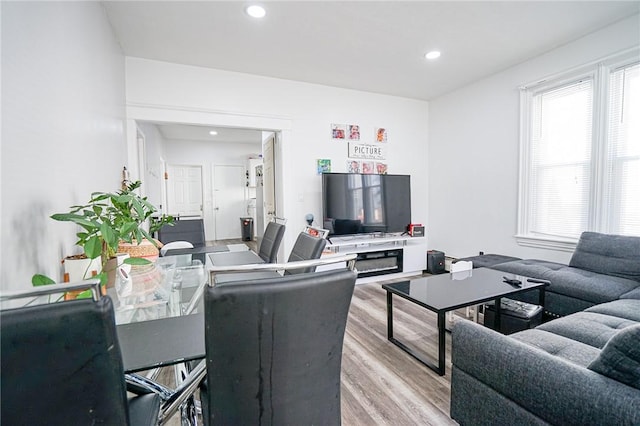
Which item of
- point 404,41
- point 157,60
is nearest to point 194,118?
point 157,60

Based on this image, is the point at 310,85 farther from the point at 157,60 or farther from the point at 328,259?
the point at 328,259

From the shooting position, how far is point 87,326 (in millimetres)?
569

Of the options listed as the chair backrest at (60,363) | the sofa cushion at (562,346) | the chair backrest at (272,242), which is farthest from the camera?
the chair backrest at (272,242)

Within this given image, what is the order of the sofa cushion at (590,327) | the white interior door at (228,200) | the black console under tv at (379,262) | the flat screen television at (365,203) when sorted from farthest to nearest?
the white interior door at (228,200) < the black console under tv at (379,262) < the flat screen television at (365,203) < the sofa cushion at (590,327)

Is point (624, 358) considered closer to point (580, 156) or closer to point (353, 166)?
point (580, 156)

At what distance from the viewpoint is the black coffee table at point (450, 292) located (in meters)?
1.88

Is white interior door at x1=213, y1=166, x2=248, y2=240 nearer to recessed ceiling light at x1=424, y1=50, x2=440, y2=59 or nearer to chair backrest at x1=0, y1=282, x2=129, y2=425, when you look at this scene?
recessed ceiling light at x1=424, y1=50, x2=440, y2=59

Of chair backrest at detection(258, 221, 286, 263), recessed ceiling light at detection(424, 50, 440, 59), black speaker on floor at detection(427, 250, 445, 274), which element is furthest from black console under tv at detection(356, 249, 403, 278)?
recessed ceiling light at detection(424, 50, 440, 59)

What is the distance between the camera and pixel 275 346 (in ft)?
2.58

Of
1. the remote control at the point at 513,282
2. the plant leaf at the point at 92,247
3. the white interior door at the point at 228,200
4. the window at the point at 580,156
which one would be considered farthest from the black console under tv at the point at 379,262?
the white interior door at the point at 228,200

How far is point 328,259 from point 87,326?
23.5 inches

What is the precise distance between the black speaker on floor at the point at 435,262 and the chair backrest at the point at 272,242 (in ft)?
8.76

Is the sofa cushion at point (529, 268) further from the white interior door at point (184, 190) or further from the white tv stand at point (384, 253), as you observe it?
the white interior door at point (184, 190)

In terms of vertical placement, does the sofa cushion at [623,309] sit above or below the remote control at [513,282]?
below
